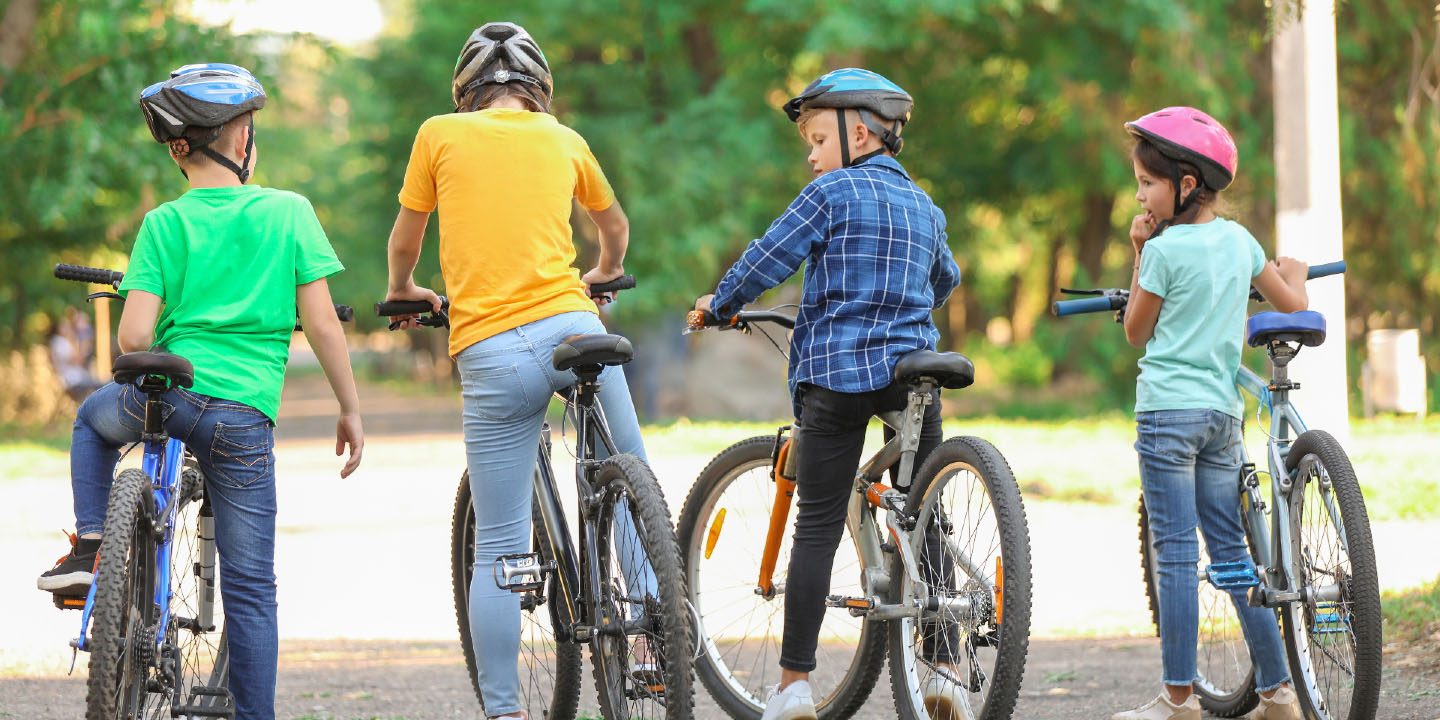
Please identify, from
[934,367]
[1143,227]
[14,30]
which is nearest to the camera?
[934,367]

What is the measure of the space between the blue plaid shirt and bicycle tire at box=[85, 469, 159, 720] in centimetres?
157

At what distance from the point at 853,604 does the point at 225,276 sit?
6.03 ft

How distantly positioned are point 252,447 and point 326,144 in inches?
1953

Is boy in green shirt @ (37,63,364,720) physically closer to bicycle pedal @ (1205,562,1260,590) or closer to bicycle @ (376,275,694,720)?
bicycle @ (376,275,694,720)

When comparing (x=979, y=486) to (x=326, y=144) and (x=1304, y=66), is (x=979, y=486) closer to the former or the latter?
(x=1304, y=66)

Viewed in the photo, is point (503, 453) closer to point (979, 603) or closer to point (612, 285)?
point (612, 285)

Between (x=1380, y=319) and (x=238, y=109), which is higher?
(x=1380, y=319)

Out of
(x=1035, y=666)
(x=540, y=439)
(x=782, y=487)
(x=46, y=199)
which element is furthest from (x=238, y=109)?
(x=46, y=199)

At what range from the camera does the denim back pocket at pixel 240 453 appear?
13.1ft

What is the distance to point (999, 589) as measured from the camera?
4031 mm

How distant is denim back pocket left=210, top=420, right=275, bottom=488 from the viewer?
400 cm

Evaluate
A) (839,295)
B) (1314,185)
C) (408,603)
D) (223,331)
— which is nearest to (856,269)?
(839,295)

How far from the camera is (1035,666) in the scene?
615 cm

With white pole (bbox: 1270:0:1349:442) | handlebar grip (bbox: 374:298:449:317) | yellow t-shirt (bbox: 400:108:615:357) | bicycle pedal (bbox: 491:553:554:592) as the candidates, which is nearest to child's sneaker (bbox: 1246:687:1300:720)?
bicycle pedal (bbox: 491:553:554:592)
